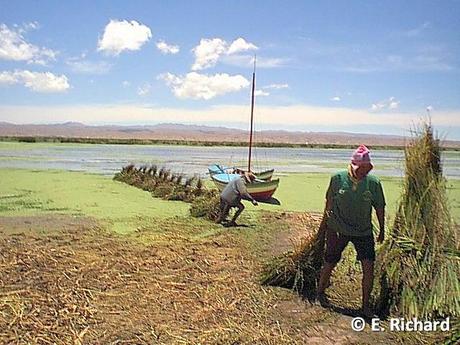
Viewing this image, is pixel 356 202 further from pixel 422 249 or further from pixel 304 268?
pixel 304 268

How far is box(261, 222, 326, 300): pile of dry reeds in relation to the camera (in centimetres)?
524

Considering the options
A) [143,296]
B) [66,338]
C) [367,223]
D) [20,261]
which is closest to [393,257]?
[367,223]

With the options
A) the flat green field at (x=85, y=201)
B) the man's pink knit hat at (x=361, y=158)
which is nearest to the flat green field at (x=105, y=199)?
the flat green field at (x=85, y=201)

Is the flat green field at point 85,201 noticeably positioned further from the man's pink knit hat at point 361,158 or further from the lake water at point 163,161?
the man's pink knit hat at point 361,158

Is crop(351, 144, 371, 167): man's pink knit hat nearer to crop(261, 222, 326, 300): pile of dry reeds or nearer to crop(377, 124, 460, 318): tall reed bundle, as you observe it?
crop(377, 124, 460, 318): tall reed bundle

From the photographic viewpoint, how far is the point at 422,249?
14.9ft

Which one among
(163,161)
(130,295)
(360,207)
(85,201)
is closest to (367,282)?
(360,207)

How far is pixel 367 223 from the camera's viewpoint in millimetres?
4562

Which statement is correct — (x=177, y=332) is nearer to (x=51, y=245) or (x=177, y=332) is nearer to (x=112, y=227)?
(x=51, y=245)

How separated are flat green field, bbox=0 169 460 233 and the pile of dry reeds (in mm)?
3384

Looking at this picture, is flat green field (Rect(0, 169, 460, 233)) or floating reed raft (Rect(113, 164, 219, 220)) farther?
flat green field (Rect(0, 169, 460, 233))

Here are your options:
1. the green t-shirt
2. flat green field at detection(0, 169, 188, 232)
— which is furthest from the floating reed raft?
the green t-shirt

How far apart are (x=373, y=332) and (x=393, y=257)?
749mm

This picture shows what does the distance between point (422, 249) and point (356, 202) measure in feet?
2.29
